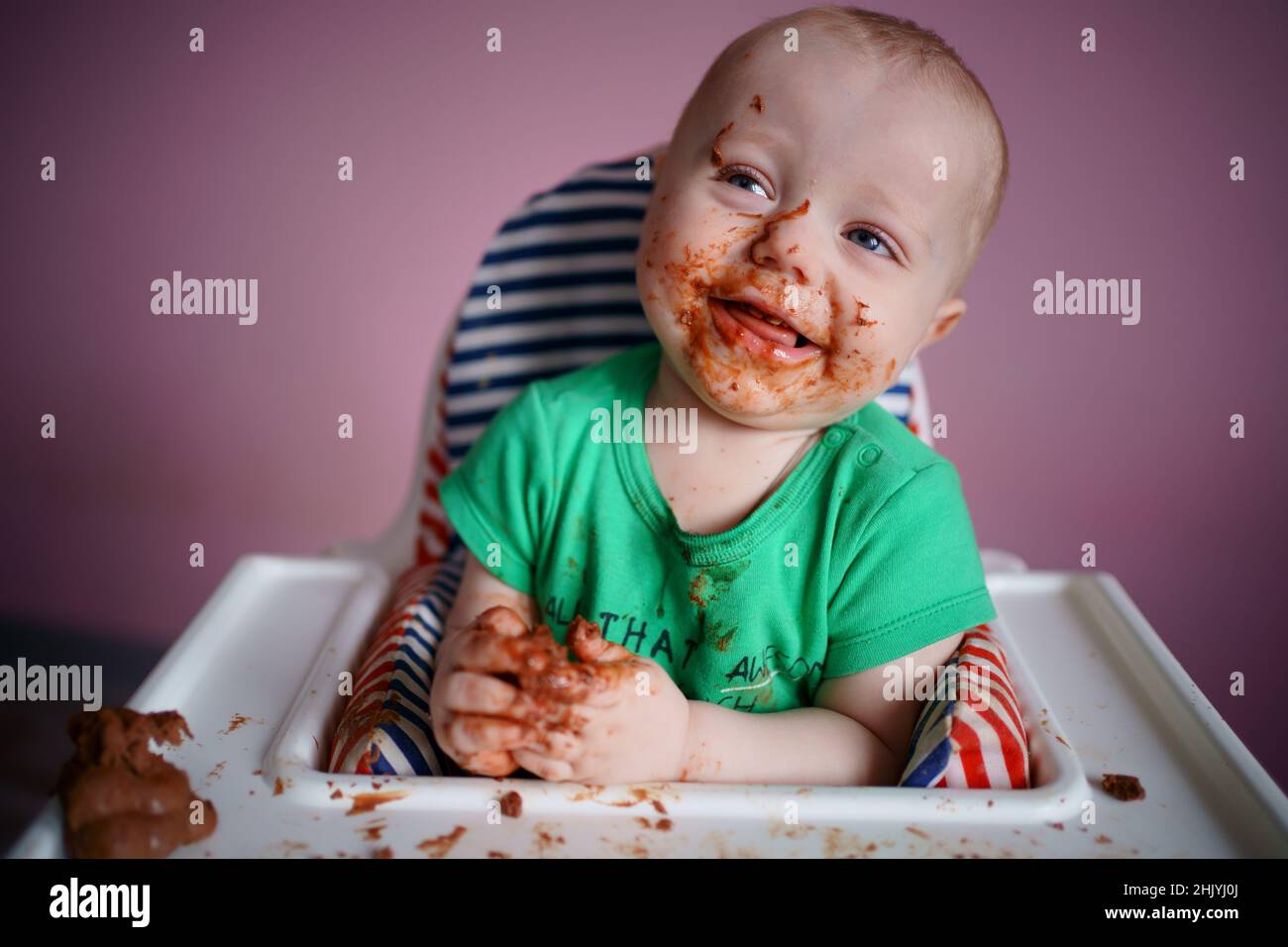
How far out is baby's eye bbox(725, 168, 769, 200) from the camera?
902mm

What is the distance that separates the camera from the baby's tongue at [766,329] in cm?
90

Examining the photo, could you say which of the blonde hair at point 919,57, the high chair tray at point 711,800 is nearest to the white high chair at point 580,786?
the high chair tray at point 711,800

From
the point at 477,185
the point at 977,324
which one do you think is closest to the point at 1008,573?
the point at 977,324

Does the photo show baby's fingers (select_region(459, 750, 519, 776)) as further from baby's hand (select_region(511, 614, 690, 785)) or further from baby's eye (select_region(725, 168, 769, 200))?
baby's eye (select_region(725, 168, 769, 200))

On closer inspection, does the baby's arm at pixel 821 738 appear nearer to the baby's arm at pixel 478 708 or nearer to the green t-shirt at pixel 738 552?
the green t-shirt at pixel 738 552

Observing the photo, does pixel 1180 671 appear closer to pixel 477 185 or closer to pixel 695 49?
→ pixel 695 49

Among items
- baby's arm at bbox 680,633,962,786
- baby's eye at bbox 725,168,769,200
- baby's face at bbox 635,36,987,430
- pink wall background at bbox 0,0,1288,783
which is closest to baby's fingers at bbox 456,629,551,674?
baby's arm at bbox 680,633,962,786

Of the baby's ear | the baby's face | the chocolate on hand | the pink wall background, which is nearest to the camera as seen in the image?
the chocolate on hand

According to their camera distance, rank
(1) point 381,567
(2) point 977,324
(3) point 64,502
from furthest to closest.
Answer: (3) point 64,502 → (2) point 977,324 → (1) point 381,567

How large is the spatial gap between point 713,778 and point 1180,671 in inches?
16.8

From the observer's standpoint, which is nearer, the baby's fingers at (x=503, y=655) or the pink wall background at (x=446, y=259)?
the baby's fingers at (x=503, y=655)

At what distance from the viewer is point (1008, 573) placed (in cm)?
122

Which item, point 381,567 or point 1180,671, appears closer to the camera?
point 1180,671

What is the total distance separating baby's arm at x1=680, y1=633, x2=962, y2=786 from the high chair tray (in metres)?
0.05
